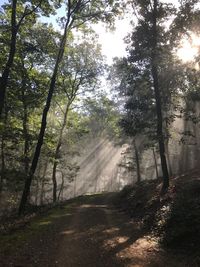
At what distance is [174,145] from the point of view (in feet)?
169

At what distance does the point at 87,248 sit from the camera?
1095 centimetres

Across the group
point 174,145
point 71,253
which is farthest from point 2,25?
point 174,145

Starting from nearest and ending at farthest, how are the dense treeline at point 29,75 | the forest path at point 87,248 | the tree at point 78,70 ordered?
the forest path at point 87,248 < the dense treeline at point 29,75 < the tree at point 78,70

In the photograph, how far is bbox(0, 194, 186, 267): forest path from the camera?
9211 mm

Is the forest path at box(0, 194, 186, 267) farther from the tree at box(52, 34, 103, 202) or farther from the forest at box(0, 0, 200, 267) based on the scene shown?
the tree at box(52, 34, 103, 202)

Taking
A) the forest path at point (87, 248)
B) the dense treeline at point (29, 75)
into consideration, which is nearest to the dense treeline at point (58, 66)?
the dense treeline at point (29, 75)

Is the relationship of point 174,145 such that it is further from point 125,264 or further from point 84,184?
point 125,264

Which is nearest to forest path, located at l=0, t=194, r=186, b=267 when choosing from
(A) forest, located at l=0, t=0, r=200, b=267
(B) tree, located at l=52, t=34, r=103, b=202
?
(A) forest, located at l=0, t=0, r=200, b=267

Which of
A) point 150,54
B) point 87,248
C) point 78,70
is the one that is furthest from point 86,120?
point 87,248

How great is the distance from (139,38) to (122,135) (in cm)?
2317

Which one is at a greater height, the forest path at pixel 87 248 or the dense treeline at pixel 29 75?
the dense treeline at pixel 29 75

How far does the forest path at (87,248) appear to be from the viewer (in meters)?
9.21

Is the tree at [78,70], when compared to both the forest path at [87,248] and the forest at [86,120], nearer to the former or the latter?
the forest at [86,120]

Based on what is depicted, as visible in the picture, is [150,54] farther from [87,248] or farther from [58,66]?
[87,248]
